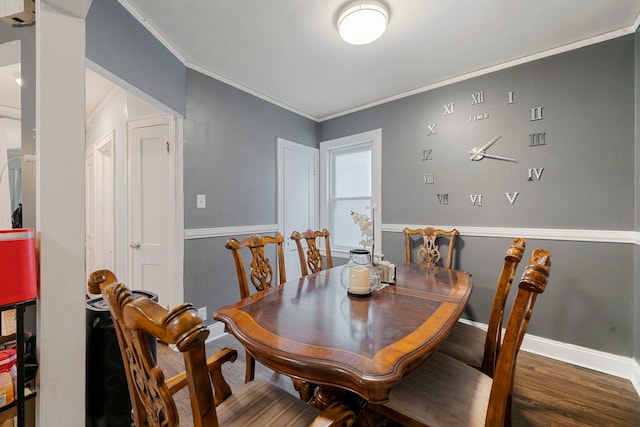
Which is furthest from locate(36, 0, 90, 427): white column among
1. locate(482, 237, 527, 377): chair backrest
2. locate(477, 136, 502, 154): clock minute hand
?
locate(477, 136, 502, 154): clock minute hand

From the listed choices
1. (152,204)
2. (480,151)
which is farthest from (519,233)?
(152,204)

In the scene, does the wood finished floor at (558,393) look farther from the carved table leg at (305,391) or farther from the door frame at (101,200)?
the door frame at (101,200)

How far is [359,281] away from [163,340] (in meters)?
1.14

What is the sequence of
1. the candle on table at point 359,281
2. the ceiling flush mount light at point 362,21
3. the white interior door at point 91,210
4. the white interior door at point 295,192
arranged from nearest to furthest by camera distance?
the candle on table at point 359,281 < the ceiling flush mount light at point 362,21 < the white interior door at point 295,192 < the white interior door at point 91,210

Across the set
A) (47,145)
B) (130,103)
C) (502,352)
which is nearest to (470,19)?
(502,352)

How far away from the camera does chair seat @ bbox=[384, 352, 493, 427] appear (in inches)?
39.3

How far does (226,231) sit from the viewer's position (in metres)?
2.77

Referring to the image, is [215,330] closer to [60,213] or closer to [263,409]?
[263,409]

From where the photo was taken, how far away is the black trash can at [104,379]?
1.32 metres

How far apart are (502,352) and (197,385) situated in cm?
89

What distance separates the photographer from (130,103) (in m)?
2.78

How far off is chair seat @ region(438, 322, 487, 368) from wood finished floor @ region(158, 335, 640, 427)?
21.0 inches

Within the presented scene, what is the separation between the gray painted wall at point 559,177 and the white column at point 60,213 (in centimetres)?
294

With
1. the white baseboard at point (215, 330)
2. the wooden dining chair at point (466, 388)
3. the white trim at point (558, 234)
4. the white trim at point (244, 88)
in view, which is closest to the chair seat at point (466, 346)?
the wooden dining chair at point (466, 388)
